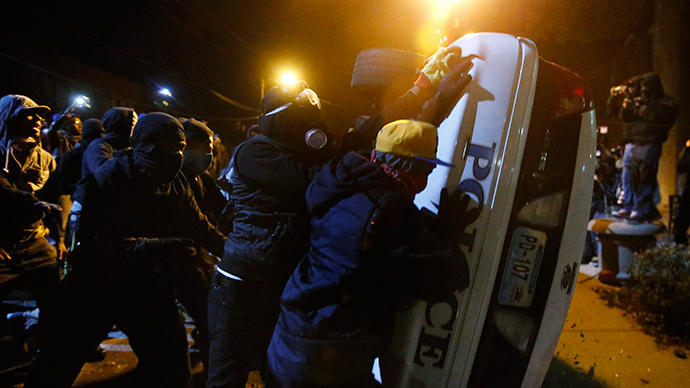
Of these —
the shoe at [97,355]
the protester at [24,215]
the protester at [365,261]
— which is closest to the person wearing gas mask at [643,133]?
the protester at [365,261]

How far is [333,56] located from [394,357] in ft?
77.0

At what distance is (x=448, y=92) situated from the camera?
1.71m

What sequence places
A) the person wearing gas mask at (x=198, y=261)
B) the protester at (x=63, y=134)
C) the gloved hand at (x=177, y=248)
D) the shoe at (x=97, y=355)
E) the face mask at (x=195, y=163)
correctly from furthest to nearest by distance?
1. the protester at (x=63, y=134)
2. the shoe at (x=97, y=355)
3. the face mask at (x=195, y=163)
4. the person wearing gas mask at (x=198, y=261)
5. the gloved hand at (x=177, y=248)

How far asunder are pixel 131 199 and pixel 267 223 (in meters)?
0.92

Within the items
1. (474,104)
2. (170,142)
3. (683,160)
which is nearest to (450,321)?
(474,104)

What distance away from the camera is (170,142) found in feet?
7.20

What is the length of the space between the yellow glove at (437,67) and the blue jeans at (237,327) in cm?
130

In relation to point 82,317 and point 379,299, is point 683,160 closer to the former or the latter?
point 379,299

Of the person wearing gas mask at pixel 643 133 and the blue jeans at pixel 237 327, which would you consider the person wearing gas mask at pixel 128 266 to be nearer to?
the blue jeans at pixel 237 327

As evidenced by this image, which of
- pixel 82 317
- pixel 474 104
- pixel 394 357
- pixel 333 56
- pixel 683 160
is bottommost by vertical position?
pixel 82 317

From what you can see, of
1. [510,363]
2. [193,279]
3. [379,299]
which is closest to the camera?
[379,299]

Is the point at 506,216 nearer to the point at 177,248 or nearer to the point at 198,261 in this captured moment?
the point at 177,248

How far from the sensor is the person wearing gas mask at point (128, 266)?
2078 mm

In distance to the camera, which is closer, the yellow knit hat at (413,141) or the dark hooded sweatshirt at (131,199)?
the yellow knit hat at (413,141)
